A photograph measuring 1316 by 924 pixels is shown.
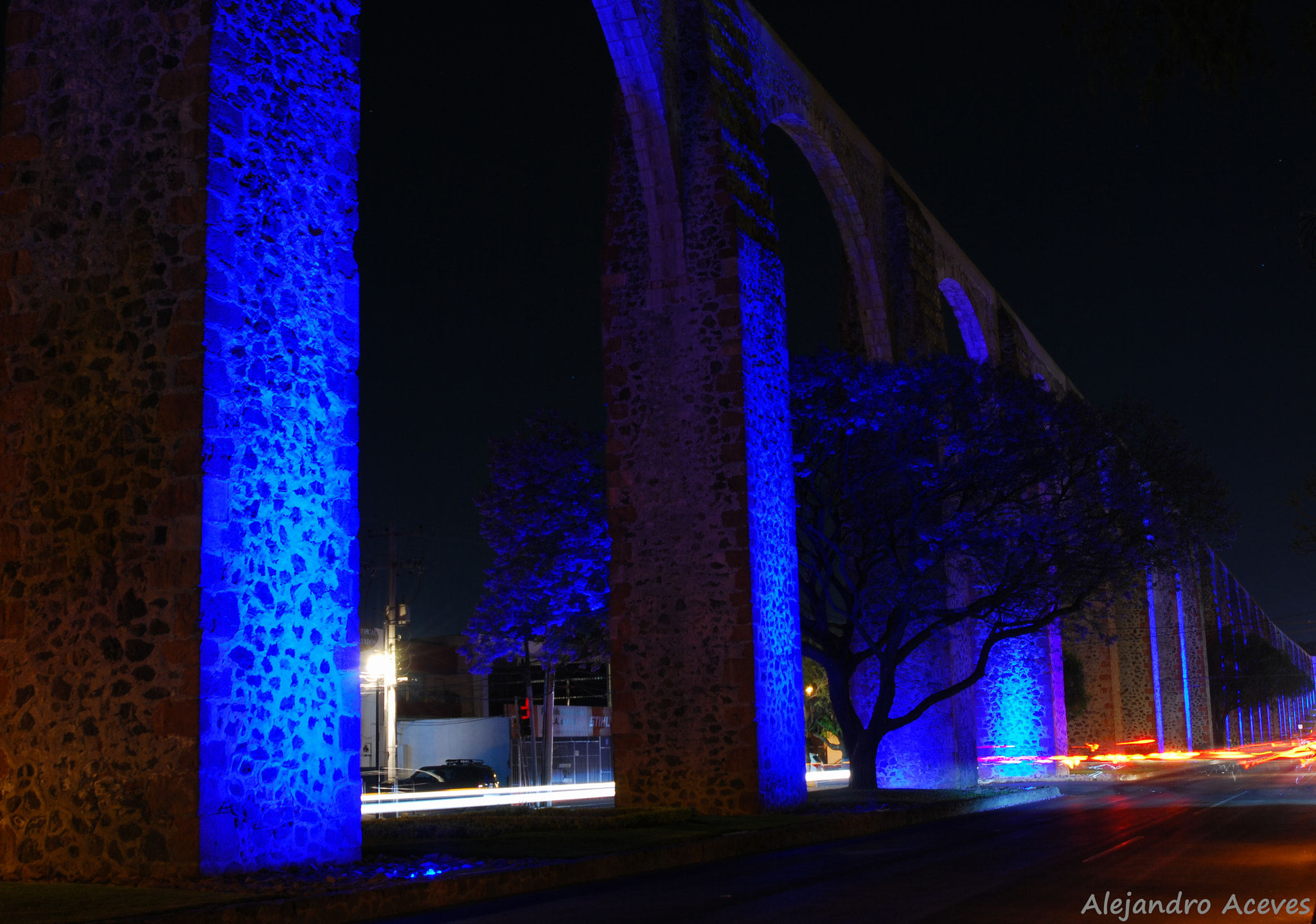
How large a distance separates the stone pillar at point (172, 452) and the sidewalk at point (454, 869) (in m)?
0.57

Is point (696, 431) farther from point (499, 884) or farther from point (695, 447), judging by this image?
point (499, 884)

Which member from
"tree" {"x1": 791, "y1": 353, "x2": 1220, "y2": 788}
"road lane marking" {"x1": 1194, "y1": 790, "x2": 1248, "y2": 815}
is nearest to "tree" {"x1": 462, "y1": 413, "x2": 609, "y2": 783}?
"tree" {"x1": 791, "y1": 353, "x2": 1220, "y2": 788}

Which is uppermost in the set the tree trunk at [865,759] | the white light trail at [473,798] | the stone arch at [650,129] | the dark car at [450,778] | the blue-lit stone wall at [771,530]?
the stone arch at [650,129]

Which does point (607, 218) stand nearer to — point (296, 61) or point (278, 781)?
point (296, 61)

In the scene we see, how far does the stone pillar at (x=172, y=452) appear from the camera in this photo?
8.31 meters

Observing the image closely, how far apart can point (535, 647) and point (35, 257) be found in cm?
3944

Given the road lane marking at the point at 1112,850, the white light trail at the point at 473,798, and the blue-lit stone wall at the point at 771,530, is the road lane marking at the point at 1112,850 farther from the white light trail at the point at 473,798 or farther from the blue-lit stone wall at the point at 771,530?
the white light trail at the point at 473,798

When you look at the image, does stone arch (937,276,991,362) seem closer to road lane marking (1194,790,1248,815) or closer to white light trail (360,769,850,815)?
road lane marking (1194,790,1248,815)

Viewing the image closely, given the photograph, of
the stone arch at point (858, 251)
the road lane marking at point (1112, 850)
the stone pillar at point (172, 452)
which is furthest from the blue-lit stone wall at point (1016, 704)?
the stone pillar at point (172, 452)

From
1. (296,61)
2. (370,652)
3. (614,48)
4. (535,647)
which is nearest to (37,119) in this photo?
(296,61)

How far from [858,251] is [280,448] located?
51.5ft

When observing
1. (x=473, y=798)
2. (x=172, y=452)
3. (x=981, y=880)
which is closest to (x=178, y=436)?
(x=172, y=452)

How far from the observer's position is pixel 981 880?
9.02m

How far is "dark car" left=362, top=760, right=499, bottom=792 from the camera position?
31.9 metres
